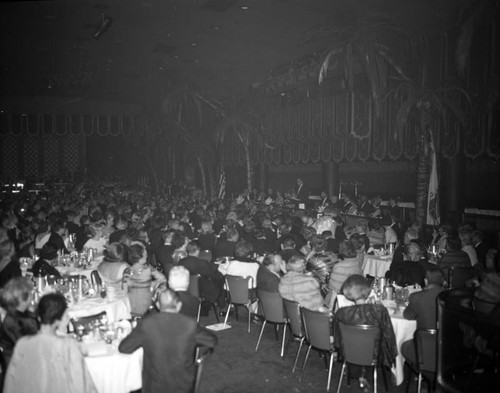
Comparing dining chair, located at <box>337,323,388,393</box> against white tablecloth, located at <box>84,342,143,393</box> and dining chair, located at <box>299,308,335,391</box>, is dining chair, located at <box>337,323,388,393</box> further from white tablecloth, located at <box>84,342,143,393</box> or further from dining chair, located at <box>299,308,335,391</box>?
white tablecloth, located at <box>84,342,143,393</box>

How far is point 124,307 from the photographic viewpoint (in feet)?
19.3

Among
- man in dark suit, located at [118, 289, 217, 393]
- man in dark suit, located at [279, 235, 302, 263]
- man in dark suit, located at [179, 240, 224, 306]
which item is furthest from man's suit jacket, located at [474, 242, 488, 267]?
man in dark suit, located at [118, 289, 217, 393]

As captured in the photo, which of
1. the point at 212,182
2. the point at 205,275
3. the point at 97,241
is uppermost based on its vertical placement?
the point at 212,182

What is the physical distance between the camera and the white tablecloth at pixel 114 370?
13.4 feet

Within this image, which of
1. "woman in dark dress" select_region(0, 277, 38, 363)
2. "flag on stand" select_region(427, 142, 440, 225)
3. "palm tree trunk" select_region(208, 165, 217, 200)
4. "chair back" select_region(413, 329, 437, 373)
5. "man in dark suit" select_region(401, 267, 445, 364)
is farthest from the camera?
"palm tree trunk" select_region(208, 165, 217, 200)

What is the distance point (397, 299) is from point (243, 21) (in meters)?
9.10

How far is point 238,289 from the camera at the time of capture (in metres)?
7.01

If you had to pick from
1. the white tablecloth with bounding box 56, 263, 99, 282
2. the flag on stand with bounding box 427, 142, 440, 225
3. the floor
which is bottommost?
the floor

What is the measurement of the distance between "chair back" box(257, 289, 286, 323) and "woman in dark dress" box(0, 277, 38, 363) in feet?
9.51

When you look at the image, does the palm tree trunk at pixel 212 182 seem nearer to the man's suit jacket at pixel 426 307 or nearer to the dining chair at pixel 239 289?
the dining chair at pixel 239 289

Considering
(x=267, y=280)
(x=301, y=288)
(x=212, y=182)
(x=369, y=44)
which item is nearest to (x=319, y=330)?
(x=301, y=288)

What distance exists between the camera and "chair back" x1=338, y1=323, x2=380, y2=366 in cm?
466

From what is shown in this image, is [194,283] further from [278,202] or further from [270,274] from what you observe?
[278,202]

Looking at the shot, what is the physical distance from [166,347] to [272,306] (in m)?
2.69
